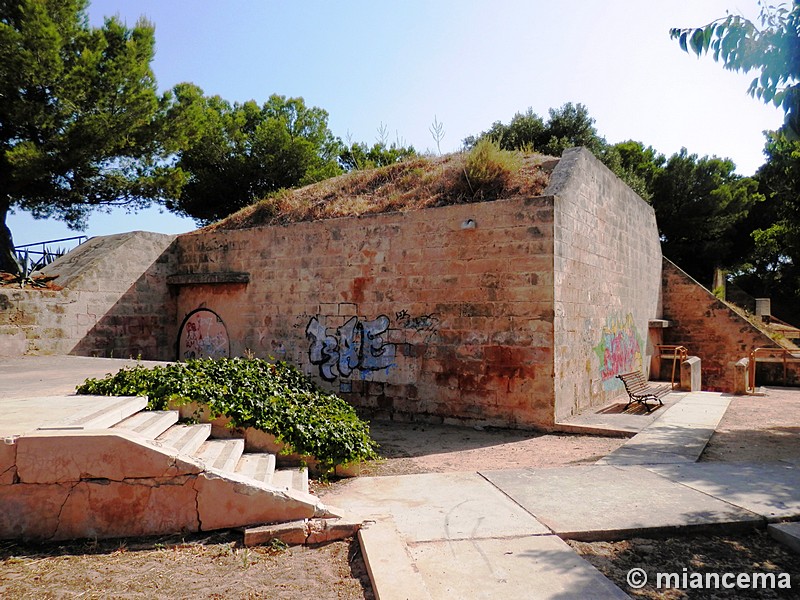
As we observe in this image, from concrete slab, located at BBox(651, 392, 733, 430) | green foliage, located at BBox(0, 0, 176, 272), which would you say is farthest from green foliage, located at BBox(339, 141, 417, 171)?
concrete slab, located at BBox(651, 392, 733, 430)

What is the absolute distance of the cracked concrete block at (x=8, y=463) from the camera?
3.86m

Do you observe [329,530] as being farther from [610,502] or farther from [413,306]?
[413,306]

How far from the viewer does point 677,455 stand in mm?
6445

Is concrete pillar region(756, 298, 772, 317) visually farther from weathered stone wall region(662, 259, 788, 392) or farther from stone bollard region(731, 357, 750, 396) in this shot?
stone bollard region(731, 357, 750, 396)

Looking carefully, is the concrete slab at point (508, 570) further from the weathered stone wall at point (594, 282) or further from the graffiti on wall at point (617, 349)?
the graffiti on wall at point (617, 349)

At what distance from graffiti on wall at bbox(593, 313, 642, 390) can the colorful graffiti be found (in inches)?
163

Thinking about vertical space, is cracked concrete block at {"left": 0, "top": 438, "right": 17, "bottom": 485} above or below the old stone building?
below

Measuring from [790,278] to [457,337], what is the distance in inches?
1146

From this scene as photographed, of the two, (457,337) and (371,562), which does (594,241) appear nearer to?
(457,337)

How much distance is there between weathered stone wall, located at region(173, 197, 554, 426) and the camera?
8.57 m

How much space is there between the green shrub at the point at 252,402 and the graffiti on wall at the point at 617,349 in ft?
20.7

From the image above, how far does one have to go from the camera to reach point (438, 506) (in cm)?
469

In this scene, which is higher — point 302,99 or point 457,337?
point 302,99

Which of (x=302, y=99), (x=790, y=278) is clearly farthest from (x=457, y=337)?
(x=790, y=278)
